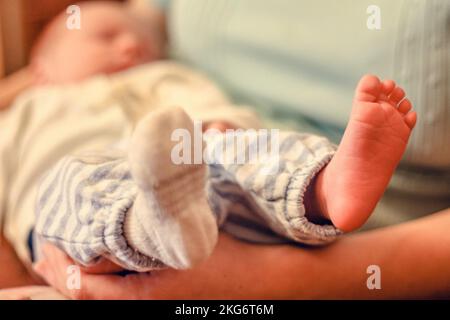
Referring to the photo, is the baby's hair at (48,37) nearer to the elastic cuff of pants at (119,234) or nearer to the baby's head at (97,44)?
the baby's head at (97,44)

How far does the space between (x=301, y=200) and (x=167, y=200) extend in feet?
0.30

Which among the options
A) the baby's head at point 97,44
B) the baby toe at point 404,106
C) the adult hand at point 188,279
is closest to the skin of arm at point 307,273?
the adult hand at point 188,279

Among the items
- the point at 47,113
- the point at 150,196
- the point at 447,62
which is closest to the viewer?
the point at 150,196

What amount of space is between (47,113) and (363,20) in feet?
1.22

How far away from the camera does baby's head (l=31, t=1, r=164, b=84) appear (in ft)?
2.56

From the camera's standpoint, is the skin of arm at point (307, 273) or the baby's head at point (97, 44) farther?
the baby's head at point (97, 44)

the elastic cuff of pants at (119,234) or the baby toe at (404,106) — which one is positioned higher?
the baby toe at (404,106)

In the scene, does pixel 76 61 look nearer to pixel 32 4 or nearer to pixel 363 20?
pixel 32 4

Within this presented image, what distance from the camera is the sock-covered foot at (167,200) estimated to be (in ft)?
1.07

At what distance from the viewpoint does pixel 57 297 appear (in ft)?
1.37

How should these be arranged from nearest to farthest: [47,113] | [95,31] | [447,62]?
[447,62] → [47,113] → [95,31]

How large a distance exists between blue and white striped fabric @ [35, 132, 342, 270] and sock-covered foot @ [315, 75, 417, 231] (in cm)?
2

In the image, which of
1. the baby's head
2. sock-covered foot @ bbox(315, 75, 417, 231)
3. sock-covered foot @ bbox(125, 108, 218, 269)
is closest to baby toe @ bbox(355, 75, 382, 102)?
sock-covered foot @ bbox(315, 75, 417, 231)

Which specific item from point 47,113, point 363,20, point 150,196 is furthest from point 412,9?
point 47,113
